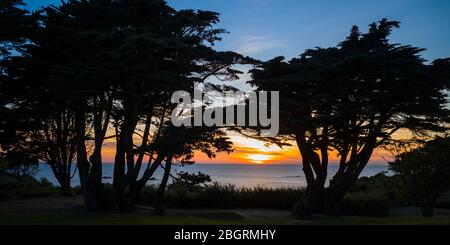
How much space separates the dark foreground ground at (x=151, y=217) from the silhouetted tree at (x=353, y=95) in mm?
2351

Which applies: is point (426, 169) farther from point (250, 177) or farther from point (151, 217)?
point (250, 177)

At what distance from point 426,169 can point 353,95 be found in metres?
5.42

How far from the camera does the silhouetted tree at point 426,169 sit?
19750 millimetres

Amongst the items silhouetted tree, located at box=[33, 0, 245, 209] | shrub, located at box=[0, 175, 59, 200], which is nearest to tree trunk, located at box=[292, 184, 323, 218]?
silhouetted tree, located at box=[33, 0, 245, 209]

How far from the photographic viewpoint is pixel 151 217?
14.8 meters

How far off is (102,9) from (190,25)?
129 inches

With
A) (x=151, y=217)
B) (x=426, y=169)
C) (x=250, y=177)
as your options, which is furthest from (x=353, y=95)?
(x=250, y=177)

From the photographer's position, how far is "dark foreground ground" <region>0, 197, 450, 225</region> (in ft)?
43.7

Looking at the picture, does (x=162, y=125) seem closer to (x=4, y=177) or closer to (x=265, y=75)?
(x=265, y=75)

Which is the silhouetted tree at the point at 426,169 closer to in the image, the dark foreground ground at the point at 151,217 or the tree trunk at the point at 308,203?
the dark foreground ground at the point at 151,217

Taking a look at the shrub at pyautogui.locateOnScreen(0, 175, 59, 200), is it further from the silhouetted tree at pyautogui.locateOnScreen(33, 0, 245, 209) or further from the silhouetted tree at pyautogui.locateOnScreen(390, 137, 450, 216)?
the silhouetted tree at pyautogui.locateOnScreen(390, 137, 450, 216)

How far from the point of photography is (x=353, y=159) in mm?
20625

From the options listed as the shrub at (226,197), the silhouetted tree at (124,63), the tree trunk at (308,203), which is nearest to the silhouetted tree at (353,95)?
the tree trunk at (308,203)
